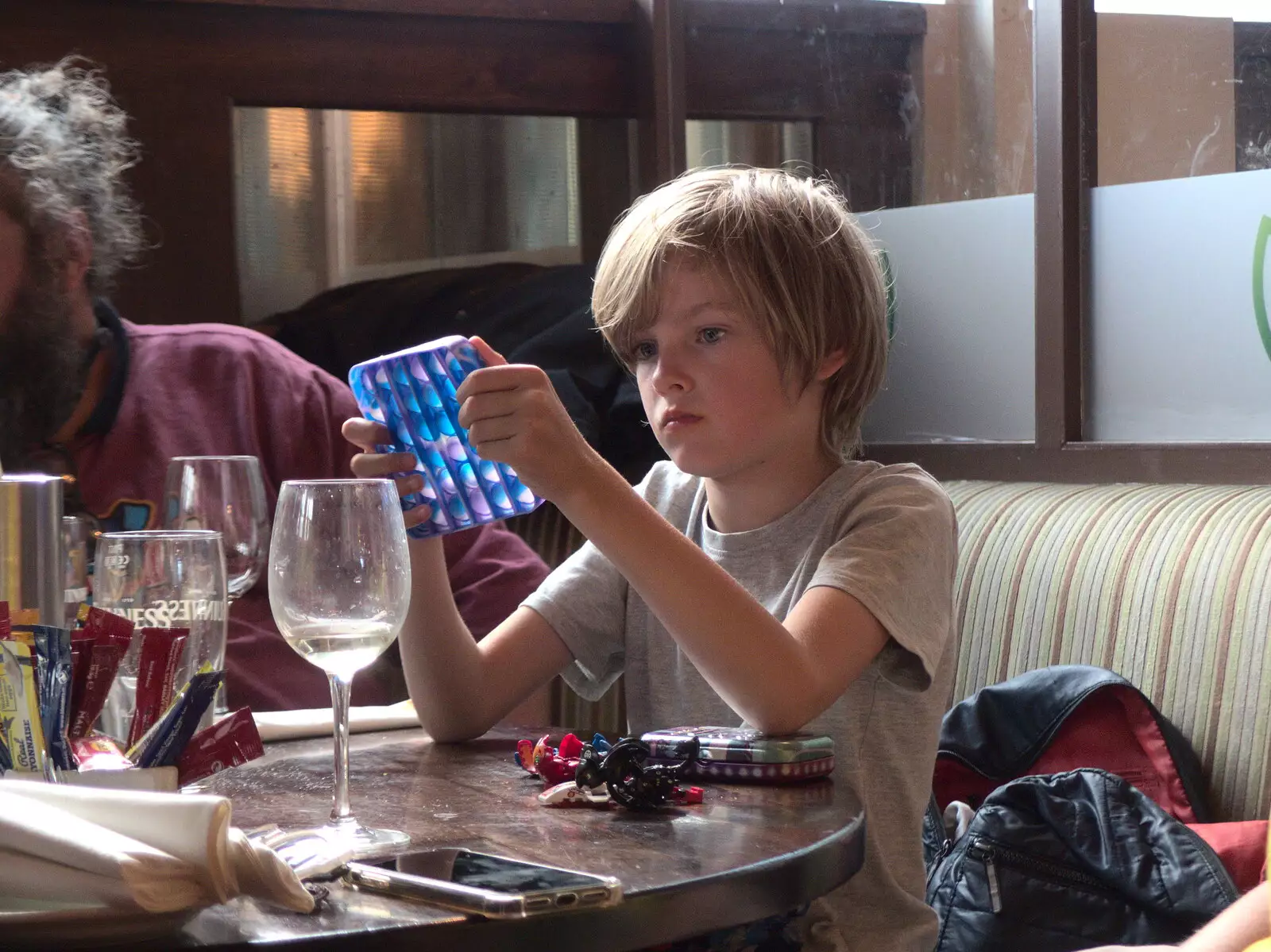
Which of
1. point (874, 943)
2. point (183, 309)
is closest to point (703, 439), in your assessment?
point (874, 943)

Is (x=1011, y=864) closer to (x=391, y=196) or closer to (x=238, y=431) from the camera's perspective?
(x=238, y=431)

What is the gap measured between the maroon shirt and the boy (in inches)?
18.4

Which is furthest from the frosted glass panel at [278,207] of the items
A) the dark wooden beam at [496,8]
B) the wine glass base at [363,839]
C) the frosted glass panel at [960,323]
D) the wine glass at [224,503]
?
the wine glass base at [363,839]

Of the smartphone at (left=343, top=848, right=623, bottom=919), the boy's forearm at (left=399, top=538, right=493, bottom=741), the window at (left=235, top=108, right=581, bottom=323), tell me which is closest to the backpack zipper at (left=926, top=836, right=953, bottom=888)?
the boy's forearm at (left=399, top=538, right=493, bottom=741)

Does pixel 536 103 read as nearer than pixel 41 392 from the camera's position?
No

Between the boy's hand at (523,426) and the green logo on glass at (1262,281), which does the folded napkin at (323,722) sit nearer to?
the boy's hand at (523,426)

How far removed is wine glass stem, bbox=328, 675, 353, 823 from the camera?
2.88 feet

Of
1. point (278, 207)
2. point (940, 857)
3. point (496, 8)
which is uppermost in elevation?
point (496, 8)

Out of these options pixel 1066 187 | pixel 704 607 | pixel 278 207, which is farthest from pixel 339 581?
pixel 278 207

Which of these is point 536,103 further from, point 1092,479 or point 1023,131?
point 1092,479

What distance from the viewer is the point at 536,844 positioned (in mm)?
838

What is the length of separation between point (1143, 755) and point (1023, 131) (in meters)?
1.11

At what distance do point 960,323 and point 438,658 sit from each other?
150 cm

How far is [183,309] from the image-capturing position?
2.98m
